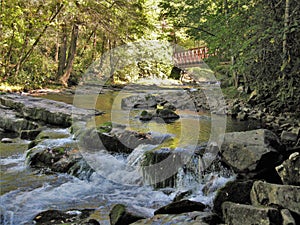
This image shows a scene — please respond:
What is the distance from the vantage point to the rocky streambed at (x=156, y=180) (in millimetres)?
3252

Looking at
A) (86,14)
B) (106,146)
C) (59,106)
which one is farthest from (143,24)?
(106,146)

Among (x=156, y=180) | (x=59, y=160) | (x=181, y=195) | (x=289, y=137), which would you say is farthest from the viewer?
(x=289, y=137)

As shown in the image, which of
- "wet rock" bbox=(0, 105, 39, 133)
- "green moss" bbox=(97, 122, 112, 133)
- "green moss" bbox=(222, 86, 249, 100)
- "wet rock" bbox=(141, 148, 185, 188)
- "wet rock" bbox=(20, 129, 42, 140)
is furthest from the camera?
"green moss" bbox=(222, 86, 249, 100)

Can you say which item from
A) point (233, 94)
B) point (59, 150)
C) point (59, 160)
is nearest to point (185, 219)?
point (59, 160)

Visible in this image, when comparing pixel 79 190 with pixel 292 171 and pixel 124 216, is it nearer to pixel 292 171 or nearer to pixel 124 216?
pixel 124 216

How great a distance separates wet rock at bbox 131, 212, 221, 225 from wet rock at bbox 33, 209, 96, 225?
2.07ft

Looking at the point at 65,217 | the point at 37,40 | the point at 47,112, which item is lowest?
the point at 65,217

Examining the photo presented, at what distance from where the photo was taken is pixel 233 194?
11.9 ft

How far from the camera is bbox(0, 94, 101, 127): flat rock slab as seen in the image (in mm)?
8227

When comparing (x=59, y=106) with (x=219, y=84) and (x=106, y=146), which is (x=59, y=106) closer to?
(x=106, y=146)

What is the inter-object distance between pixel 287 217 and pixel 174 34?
23740 mm

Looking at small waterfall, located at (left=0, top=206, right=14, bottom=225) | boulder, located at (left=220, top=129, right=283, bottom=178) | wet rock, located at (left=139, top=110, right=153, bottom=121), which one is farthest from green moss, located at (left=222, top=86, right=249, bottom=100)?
small waterfall, located at (left=0, top=206, right=14, bottom=225)

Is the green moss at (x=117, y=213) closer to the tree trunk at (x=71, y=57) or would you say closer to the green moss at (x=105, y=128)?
the green moss at (x=105, y=128)

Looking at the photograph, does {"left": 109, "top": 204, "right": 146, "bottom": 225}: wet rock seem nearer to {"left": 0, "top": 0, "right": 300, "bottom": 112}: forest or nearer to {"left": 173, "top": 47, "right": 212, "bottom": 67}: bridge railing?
{"left": 0, "top": 0, "right": 300, "bottom": 112}: forest
